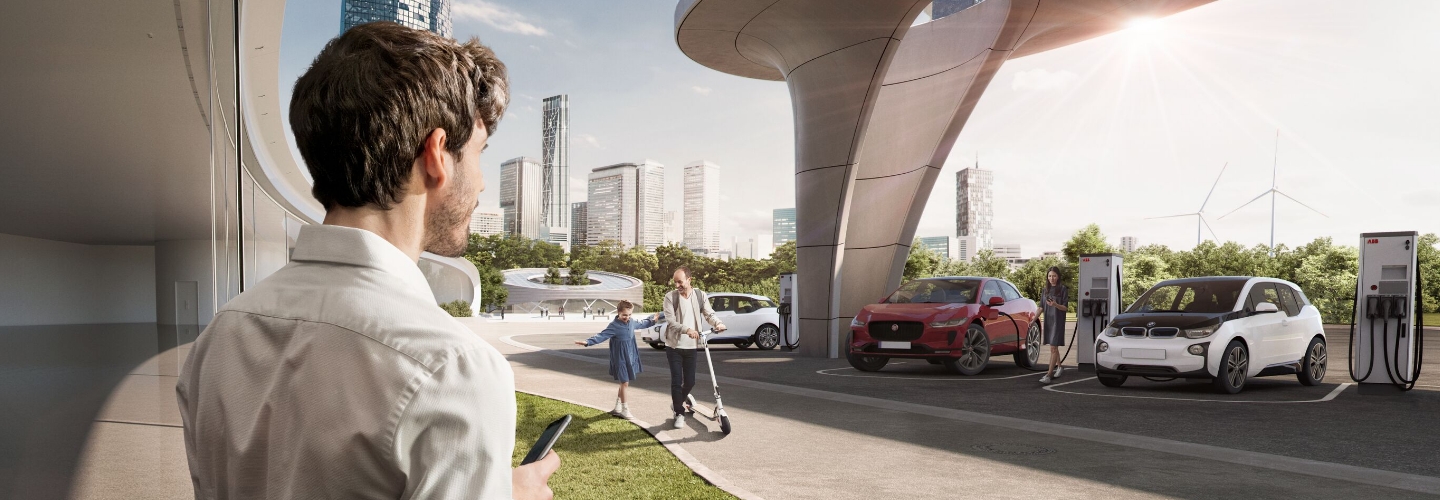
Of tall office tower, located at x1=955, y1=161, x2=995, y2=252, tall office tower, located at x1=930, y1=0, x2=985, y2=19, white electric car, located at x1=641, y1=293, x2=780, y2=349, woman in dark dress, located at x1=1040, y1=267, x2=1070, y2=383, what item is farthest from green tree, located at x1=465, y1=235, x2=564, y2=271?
tall office tower, located at x1=955, y1=161, x2=995, y2=252

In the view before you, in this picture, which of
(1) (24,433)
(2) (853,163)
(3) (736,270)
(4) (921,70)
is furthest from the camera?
(3) (736,270)

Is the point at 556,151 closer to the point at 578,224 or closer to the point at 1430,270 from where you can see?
the point at 578,224

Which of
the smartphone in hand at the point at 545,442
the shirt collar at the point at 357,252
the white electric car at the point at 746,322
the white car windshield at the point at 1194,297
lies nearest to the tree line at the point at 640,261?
the white electric car at the point at 746,322

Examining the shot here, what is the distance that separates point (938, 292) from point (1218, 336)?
463 cm

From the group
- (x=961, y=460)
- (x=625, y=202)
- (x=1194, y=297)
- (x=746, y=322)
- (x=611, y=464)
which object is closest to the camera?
(x=611, y=464)

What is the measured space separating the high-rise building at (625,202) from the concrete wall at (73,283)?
166 meters

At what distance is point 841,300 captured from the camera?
1844 cm

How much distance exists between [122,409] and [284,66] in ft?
14.4

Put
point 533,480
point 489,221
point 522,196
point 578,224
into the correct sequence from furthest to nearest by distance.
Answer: point 522,196 < point 578,224 < point 489,221 < point 533,480

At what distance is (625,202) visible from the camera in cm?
17600

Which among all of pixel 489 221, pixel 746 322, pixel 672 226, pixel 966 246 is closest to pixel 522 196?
pixel 489 221

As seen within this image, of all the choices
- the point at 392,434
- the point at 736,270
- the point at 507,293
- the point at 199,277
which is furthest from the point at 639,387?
the point at 736,270

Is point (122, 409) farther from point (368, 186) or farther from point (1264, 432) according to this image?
point (1264, 432)

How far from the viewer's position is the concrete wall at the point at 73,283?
3.90 meters
